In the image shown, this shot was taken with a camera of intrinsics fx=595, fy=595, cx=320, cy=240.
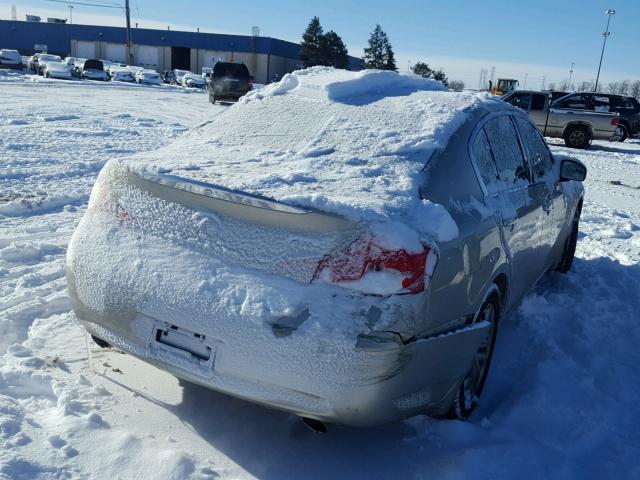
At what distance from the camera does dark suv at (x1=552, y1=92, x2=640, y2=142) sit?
19.8 metres

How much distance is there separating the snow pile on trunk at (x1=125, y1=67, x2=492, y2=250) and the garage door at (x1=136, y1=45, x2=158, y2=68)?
241ft

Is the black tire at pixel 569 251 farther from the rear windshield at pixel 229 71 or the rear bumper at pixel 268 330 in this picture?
the rear windshield at pixel 229 71

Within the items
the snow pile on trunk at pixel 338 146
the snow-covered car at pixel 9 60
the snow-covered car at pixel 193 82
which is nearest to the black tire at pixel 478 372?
Answer: the snow pile on trunk at pixel 338 146

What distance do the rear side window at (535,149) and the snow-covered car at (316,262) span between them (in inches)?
34.5

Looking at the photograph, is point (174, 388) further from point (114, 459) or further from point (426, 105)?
point (426, 105)

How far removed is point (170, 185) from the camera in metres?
2.71

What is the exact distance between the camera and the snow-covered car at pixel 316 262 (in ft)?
7.77

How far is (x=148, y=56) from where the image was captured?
72.6 m

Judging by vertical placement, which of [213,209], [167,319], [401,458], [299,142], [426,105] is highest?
[426,105]

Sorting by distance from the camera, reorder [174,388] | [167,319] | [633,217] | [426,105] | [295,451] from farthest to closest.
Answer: [633,217]
[426,105]
[174,388]
[295,451]
[167,319]

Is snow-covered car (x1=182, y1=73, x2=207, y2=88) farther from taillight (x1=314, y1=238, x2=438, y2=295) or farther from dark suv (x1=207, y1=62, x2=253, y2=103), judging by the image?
taillight (x1=314, y1=238, x2=438, y2=295)

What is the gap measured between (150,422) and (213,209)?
1.13 metres

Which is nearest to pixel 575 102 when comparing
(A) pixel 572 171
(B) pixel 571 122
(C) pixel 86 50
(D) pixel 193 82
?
(B) pixel 571 122

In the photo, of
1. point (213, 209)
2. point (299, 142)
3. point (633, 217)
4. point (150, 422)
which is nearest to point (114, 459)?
point (150, 422)
